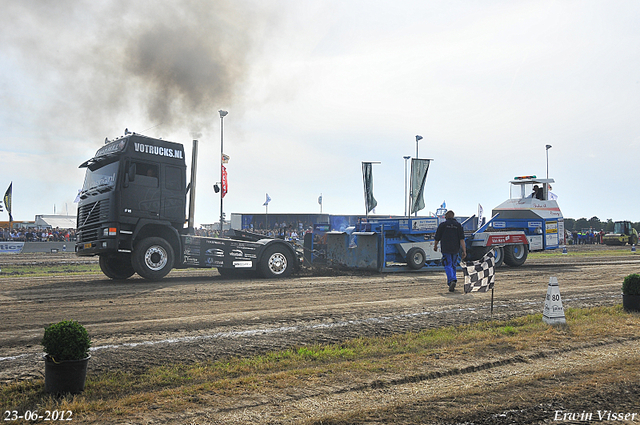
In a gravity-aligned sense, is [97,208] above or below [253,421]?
above

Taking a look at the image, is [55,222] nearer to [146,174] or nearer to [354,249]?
[146,174]

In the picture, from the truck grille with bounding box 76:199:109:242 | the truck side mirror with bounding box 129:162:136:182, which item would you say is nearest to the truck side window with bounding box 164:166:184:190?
the truck side mirror with bounding box 129:162:136:182

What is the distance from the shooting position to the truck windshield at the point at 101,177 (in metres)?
11.5

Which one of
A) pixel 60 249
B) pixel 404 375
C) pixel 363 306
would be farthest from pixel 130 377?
pixel 60 249

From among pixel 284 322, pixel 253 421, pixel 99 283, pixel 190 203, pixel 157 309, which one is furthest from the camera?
pixel 190 203

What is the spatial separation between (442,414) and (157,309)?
5.70 m

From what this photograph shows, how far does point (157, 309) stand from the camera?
26.0 feet

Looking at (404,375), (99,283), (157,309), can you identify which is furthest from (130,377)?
(99,283)

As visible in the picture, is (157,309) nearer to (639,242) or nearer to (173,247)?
(173,247)

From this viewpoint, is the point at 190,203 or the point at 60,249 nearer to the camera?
the point at 190,203

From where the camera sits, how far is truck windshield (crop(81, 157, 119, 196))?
451 inches

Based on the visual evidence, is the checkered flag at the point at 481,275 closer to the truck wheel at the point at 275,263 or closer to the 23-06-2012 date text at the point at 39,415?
the 23-06-2012 date text at the point at 39,415

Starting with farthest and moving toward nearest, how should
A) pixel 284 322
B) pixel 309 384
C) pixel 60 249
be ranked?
pixel 60 249 → pixel 284 322 → pixel 309 384

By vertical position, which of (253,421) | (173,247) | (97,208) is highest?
(97,208)
